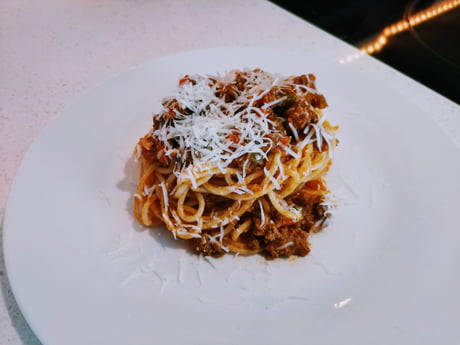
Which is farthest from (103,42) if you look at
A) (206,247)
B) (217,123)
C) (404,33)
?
(404,33)

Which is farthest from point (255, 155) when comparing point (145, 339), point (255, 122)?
point (145, 339)

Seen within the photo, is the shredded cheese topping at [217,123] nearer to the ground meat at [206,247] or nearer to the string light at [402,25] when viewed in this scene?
the ground meat at [206,247]

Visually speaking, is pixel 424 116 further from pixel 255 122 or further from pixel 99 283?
pixel 99 283

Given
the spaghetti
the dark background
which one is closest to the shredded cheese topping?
the spaghetti

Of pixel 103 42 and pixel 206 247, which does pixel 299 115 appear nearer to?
pixel 206 247

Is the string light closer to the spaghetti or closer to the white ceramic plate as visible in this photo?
the white ceramic plate
